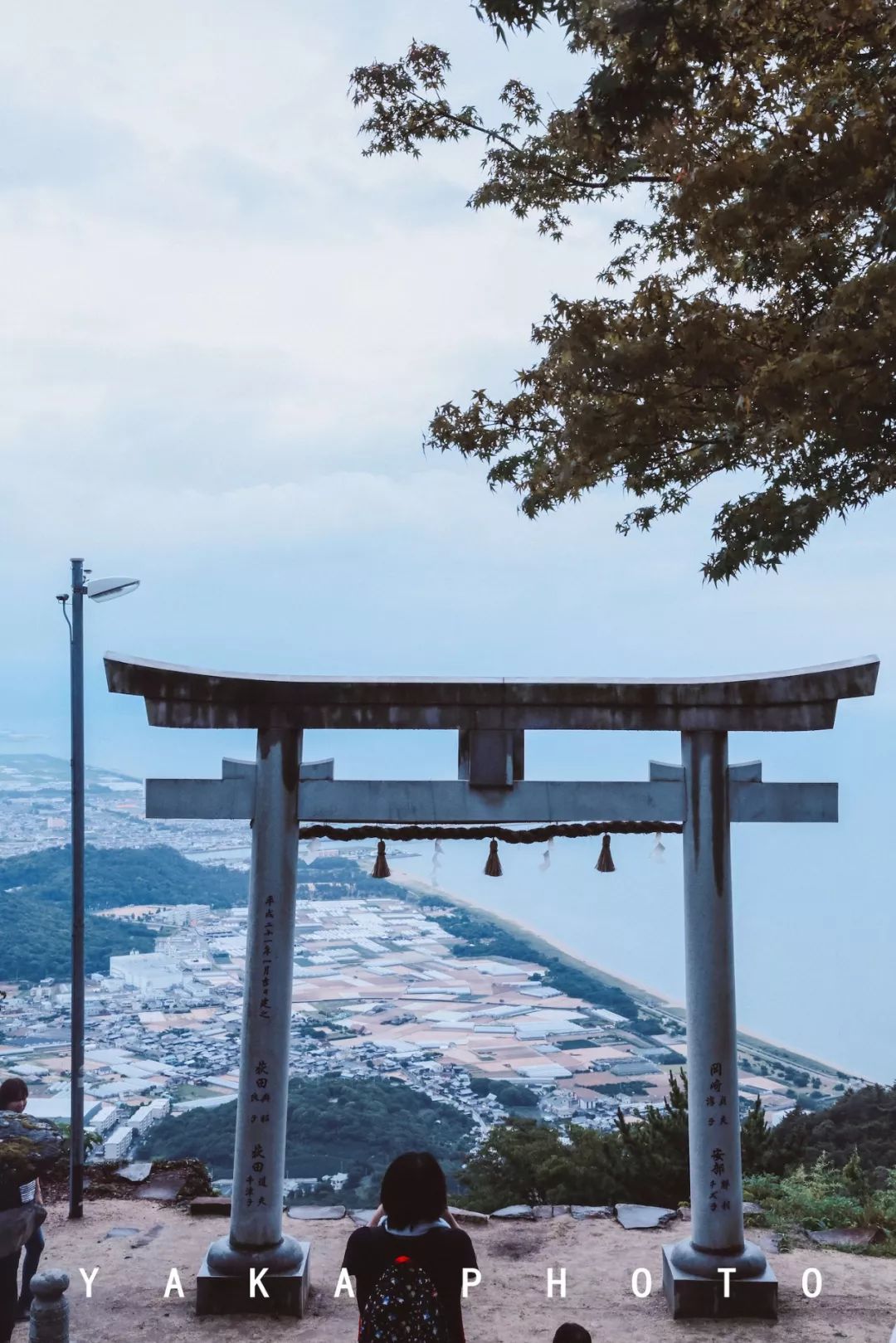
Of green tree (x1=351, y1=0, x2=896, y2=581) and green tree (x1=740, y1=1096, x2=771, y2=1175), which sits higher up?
green tree (x1=351, y1=0, x2=896, y2=581)

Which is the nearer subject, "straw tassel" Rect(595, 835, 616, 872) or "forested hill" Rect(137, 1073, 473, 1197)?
"straw tassel" Rect(595, 835, 616, 872)

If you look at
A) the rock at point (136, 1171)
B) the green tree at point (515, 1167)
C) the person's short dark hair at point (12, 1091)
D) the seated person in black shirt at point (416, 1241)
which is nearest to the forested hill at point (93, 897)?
the rock at point (136, 1171)

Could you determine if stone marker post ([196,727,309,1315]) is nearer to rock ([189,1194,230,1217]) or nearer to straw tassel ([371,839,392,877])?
straw tassel ([371,839,392,877])

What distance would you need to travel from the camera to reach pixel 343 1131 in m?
13.4

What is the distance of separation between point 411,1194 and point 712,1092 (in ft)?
11.7

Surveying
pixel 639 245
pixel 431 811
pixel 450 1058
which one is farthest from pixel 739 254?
pixel 450 1058

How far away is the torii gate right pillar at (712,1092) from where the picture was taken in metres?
6.92

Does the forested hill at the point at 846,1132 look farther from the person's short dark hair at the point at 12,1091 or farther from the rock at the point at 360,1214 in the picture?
the person's short dark hair at the point at 12,1091

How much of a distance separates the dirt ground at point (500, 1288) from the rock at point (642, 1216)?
0.12 m

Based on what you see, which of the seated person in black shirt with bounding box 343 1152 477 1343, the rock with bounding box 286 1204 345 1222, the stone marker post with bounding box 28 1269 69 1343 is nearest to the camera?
the seated person in black shirt with bounding box 343 1152 477 1343

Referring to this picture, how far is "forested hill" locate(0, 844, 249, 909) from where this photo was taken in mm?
22594

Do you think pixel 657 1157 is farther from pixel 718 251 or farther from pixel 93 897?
pixel 93 897

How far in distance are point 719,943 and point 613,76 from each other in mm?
6145

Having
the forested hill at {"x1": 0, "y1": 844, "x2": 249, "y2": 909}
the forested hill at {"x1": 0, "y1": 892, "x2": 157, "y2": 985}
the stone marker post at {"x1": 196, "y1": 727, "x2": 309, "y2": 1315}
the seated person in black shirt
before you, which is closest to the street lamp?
the stone marker post at {"x1": 196, "y1": 727, "x2": 309, "y2": 1315}
